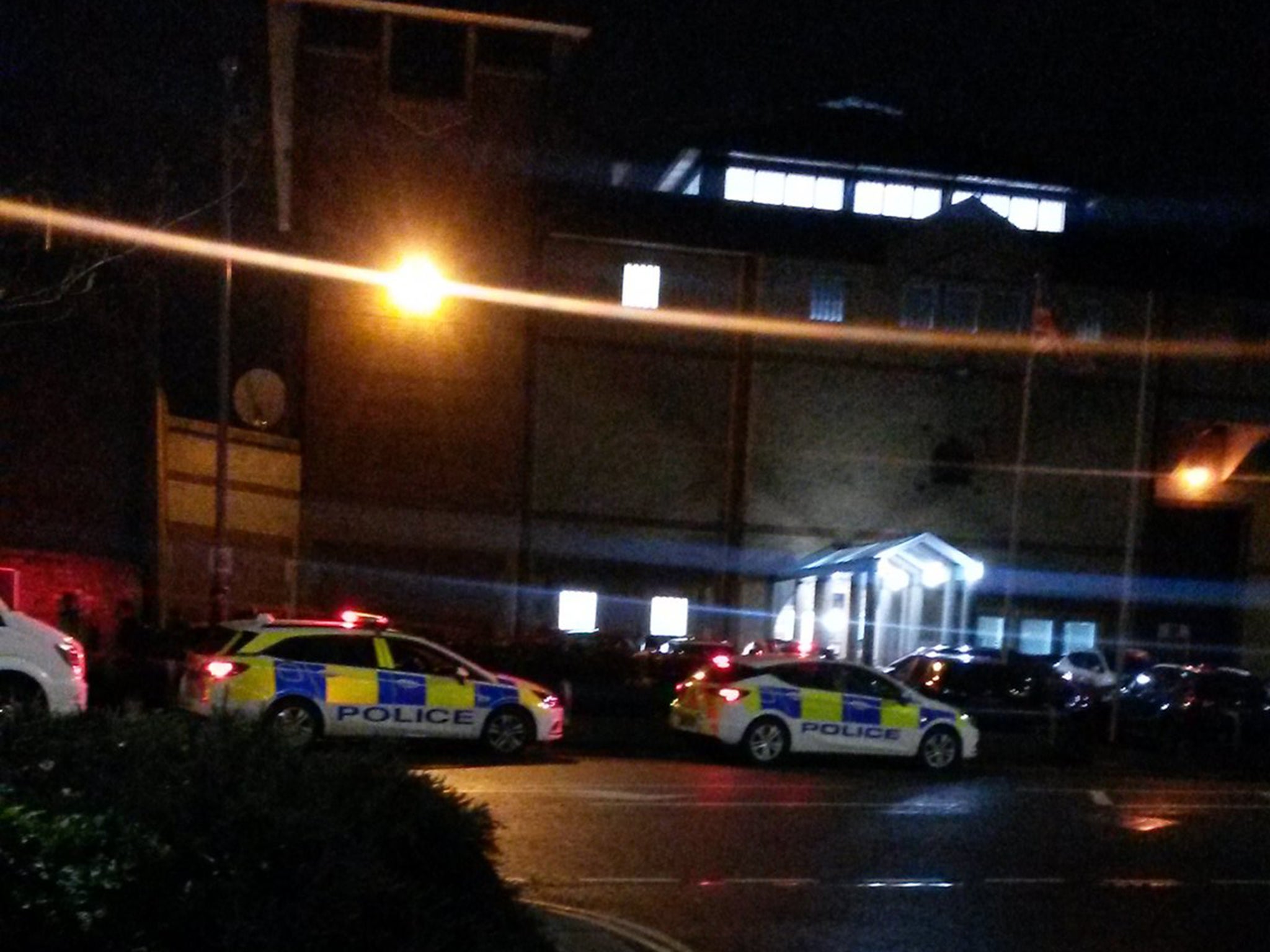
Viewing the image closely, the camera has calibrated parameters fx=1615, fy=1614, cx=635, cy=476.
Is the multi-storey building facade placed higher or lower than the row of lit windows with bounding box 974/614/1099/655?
higher

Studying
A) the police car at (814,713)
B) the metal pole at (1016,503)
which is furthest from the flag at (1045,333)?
the police car at (814,713)

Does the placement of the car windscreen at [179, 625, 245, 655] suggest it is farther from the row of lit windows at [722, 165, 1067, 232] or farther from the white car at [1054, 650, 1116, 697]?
the row of lit windows at [722, 165, 1067, 232]

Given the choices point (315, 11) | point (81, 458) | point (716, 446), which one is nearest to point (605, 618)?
point (716, 446)

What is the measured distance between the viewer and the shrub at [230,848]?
5.43 metres

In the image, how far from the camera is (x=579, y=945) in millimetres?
8625

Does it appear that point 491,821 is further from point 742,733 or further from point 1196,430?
point 1196,430

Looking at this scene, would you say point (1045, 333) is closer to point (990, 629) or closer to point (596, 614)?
point (990, 629)

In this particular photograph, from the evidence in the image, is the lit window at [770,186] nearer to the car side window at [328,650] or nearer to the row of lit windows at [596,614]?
the row of lit windows at [596,614]

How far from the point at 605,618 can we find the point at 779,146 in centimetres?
1619

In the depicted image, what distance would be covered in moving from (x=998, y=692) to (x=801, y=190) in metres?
23.2

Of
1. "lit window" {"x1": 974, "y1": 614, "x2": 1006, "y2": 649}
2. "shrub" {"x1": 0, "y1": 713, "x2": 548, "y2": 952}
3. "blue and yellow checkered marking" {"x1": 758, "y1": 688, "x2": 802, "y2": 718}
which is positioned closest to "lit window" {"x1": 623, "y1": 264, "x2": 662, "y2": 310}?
"lit window" {"x1": 974, "y1": 614, "x2": 1006, "y2": 649}

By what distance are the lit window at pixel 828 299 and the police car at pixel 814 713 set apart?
16.2 metres

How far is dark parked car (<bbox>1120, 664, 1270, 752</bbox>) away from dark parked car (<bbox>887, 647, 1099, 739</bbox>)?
4.32 ft

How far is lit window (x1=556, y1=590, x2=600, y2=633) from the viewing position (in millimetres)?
34094
